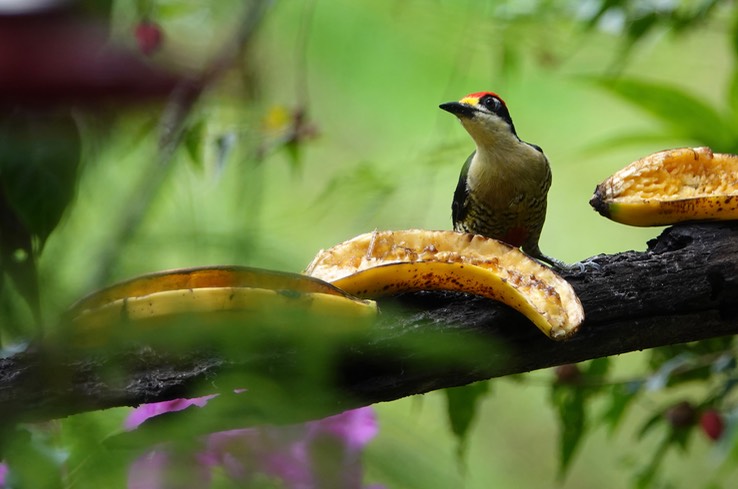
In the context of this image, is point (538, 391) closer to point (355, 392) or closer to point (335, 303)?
point (355, 392)

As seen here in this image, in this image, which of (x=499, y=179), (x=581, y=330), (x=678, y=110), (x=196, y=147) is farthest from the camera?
(x=678, y=110)

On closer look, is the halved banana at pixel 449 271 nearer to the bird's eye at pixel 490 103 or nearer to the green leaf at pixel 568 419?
the bird's eye at pixel 490 103

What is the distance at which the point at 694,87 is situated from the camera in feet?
13.1

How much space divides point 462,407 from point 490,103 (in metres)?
0.47

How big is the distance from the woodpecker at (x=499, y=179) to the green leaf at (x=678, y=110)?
1.68 feet

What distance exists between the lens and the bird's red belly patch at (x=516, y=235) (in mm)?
1421

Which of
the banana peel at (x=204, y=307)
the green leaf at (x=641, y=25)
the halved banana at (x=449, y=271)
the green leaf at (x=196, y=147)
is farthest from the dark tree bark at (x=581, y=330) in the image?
the green leaf at (x=641, y=25)

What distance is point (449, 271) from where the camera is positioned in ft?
3.46

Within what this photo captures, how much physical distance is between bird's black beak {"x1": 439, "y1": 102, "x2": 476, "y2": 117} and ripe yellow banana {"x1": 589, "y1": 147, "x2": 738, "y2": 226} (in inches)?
8.7

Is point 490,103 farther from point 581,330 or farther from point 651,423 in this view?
point 651,423

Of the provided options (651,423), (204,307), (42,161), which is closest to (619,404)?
(651,423)

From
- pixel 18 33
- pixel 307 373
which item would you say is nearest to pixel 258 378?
pixel 307 373

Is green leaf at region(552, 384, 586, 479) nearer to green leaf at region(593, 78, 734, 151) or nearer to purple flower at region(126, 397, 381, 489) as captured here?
green leaf at region(593, 78, 734, 151)

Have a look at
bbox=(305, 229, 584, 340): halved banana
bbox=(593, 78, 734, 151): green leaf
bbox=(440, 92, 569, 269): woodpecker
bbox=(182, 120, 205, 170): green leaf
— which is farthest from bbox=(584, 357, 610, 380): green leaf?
bbox=(182, 120, 205, 170): green leaf
